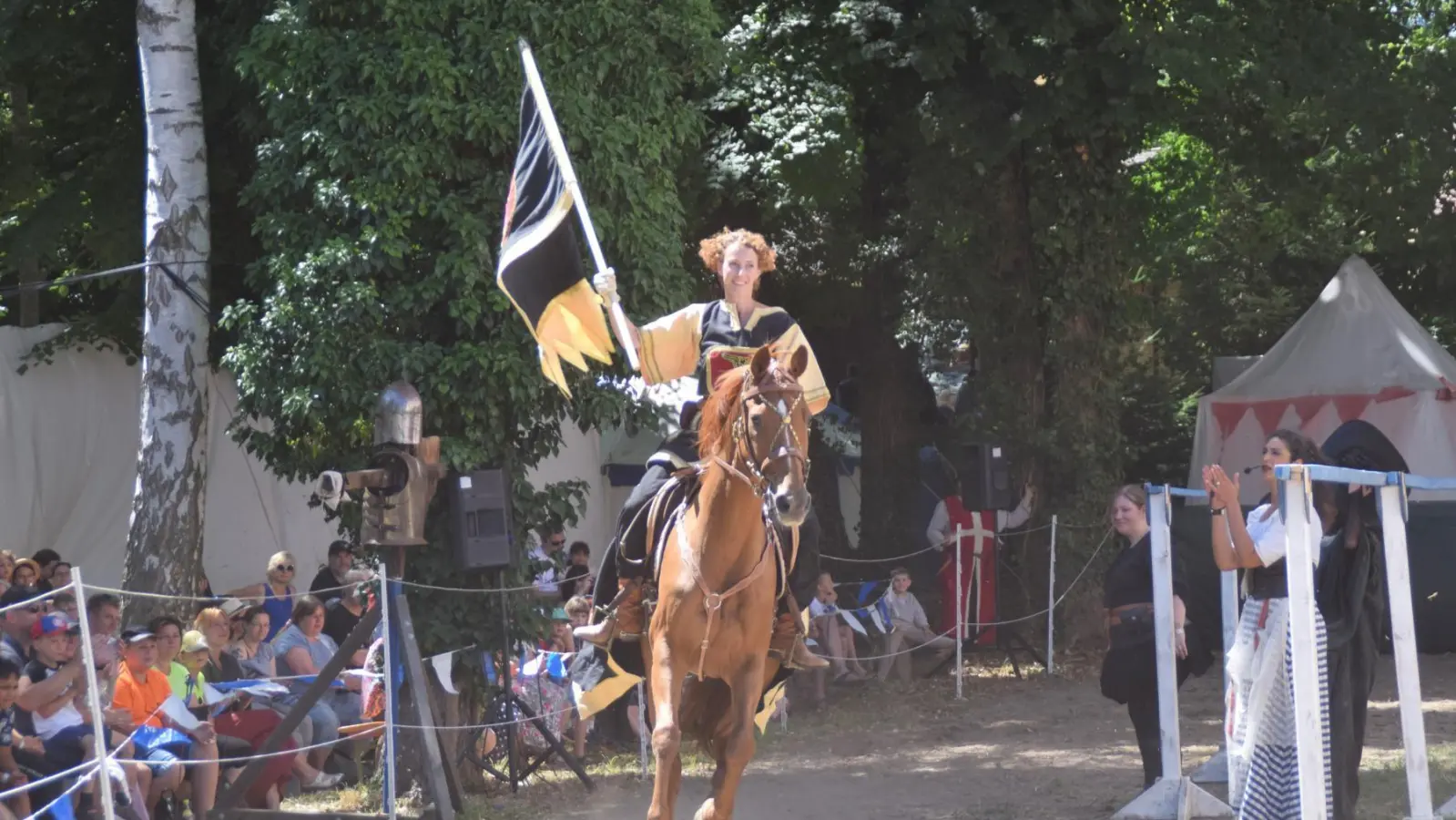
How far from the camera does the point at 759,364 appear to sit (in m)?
5.91

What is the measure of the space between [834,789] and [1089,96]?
7.24 meters

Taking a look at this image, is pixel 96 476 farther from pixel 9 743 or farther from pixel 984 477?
pixel 984 477

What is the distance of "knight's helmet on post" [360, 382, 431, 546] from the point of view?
8.96 metres

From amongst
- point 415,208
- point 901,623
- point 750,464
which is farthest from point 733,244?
point 901,623

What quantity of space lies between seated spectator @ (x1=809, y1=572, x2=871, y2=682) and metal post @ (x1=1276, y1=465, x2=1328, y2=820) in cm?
739

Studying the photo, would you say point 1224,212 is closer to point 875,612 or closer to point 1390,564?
point 875,612

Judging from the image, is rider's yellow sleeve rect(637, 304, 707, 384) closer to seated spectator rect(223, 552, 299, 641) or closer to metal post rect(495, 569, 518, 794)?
metal post rect(495, 569, 518, 794)

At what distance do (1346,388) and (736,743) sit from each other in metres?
11.0

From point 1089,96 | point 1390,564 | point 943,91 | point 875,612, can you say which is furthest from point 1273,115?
point 1390,564

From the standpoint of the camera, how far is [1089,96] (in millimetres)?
14773

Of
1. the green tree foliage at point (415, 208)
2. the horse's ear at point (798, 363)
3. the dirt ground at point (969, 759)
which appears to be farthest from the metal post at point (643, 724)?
the horse's ear at point (798, 363)

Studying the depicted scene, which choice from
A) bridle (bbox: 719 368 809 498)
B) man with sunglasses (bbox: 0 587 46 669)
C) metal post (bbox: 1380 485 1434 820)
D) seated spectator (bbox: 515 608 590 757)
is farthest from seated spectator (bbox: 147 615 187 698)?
metal post (bbox: 1380 485 1434 820)

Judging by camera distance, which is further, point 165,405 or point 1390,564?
point 165,405

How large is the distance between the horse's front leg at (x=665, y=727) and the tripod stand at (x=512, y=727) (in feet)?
11.3
